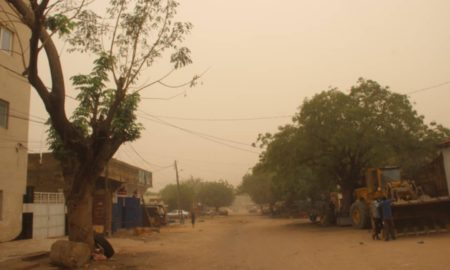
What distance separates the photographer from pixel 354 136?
27.8 m

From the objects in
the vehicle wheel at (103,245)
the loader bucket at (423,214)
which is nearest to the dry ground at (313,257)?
the vehicle wheel at (103,245)

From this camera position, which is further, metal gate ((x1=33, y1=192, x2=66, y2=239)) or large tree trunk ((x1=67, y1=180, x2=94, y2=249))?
metal gate ((x1=33, y1=192, x2=66, y2=239))

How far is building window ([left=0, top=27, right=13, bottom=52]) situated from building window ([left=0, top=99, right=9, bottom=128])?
7.90ft

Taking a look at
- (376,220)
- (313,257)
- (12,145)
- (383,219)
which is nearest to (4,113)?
(12,145)

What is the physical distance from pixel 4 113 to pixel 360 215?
1872 centimetres

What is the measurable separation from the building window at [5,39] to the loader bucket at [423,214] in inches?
723

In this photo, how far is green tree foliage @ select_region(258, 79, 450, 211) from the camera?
1093 inches

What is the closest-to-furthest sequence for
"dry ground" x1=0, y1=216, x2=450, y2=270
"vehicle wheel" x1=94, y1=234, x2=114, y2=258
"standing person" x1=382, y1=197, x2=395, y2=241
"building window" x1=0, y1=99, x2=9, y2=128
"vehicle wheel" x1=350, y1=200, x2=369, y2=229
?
"dry ground" x1=0, y1=216, x2=450, y2=270 → "vehicle wheel" x1=94, y1=234, x2=114, y2=258 → "standing person" x1=382, y1=197, x2=395, y2=241 → "building window" x1=0, y1=99, x2=9, y2=128 → "vehicle wheel" x1=350, y1=200, x2=369, y2=229

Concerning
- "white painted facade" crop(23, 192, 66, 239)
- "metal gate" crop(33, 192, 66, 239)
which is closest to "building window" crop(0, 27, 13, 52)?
"white painted facade" crop(23, 192, 66, 239)

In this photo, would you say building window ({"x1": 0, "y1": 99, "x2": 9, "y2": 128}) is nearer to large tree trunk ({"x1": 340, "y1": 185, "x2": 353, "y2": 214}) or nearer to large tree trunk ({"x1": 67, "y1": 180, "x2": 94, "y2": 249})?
large tree trunk ({"x1": 67, "y1": 180, "x2": 94, "y2": 249})

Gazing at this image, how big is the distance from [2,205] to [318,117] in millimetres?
18641

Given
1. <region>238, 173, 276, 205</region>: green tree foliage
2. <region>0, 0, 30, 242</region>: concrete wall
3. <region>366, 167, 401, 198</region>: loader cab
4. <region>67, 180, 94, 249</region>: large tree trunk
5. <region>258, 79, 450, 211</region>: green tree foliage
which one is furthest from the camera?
<region>238, 173, 276, 205</region>: green tree foliage

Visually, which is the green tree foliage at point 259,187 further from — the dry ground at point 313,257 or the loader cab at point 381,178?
the dry ground at point 313,257

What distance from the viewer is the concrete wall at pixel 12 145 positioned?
19.7 m
